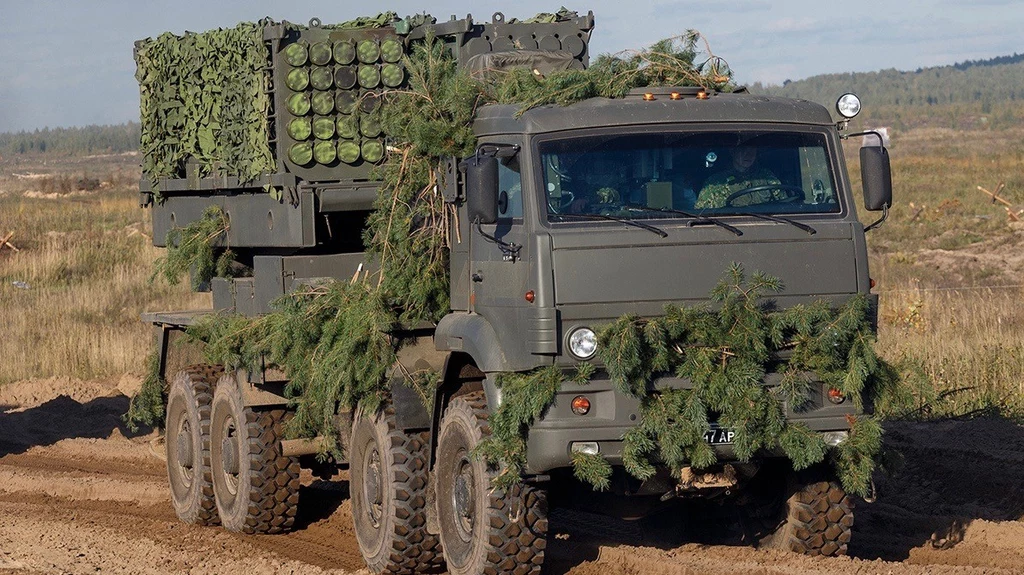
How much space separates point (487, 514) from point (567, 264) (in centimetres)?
148

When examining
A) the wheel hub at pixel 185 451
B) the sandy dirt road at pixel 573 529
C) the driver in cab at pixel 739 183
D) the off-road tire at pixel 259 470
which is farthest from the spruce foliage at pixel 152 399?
the driver in cab at pixel 739 183

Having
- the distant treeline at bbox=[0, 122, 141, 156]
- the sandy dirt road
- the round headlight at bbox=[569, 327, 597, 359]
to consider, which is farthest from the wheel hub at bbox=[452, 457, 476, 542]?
the distant treeline at bbox=[0, 122, 141, 156]

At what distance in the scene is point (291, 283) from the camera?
10.3 metres

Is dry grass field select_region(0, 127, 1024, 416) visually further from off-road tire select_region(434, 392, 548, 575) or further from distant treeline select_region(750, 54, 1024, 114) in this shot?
distant treeline select_region(750, 54, 1024, 114)

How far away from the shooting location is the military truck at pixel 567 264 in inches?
294

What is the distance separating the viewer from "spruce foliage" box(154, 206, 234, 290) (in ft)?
37.1

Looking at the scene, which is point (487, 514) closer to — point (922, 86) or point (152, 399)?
point (152, 399)

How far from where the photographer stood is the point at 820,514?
8.42 meters

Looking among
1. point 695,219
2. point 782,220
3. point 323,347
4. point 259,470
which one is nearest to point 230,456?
point 259,470

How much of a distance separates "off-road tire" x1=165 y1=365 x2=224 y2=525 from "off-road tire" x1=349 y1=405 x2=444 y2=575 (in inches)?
104

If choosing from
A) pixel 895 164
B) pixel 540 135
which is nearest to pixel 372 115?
pixel 540 135

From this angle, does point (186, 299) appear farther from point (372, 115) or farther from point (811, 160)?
point (811, 160)

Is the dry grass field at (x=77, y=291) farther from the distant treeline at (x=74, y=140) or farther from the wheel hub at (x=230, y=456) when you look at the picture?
the distant treeline at (x=74, y=140)

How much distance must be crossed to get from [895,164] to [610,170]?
175ft
